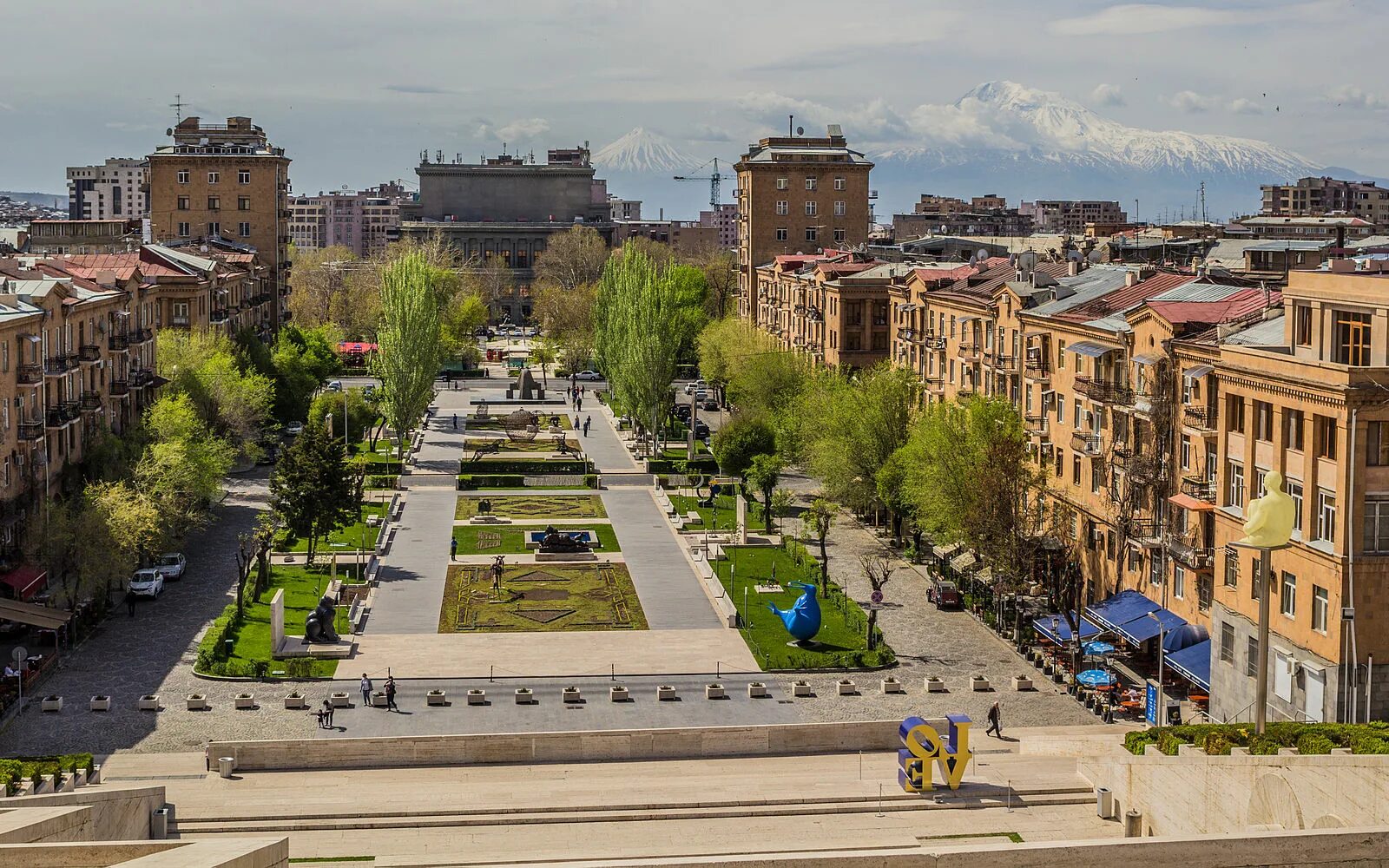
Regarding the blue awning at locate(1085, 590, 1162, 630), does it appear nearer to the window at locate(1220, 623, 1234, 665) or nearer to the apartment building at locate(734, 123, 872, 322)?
the window at locate(1220, 623, 1234, 665)

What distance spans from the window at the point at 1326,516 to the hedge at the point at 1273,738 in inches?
227

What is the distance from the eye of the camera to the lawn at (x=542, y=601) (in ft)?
183

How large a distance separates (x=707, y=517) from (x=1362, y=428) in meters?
40.3

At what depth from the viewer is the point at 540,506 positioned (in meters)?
79.1

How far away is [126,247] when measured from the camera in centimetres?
10256

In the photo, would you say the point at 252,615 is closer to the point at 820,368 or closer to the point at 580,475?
the point at 580,475

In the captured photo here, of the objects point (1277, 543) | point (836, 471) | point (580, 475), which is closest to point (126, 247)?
point (580, 475)

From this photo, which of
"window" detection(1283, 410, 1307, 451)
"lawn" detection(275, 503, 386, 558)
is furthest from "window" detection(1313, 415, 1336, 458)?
"lawn" detection(275, 503, 386, 558)

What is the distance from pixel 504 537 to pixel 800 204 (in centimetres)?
7222

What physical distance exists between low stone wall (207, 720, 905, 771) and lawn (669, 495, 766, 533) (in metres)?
32.3

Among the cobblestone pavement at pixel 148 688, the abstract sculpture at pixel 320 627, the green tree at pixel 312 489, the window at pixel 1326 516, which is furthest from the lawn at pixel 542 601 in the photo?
the window at pixel 1326 516

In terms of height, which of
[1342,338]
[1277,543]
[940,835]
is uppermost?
[1342,338]

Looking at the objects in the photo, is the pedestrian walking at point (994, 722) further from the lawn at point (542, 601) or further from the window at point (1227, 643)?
the lawn at point (542, 601)

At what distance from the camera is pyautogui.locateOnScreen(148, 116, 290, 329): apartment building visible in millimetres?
124125
